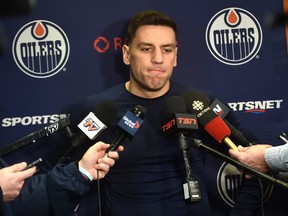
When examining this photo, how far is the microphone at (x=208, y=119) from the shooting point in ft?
5.64

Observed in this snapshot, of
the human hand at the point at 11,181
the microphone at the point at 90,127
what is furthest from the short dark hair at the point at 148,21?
the human hand at the point at 11,181

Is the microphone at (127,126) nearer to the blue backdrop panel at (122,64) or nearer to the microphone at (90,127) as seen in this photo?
the microphone at (90,127)

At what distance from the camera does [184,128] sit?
1.59 metres

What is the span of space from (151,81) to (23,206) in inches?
33.6

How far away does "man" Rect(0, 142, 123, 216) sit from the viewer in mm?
1557

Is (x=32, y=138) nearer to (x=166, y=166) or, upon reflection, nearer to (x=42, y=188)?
(x=42, y=188)

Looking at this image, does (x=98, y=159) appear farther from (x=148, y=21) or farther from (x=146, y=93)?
(x=148, y=21)

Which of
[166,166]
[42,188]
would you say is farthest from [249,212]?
[42,188]

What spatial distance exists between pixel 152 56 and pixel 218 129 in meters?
0.54

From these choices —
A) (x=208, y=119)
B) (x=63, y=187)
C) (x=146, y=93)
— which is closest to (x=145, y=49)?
(x=146, y=93)

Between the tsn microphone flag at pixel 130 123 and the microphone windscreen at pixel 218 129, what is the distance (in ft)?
1.10

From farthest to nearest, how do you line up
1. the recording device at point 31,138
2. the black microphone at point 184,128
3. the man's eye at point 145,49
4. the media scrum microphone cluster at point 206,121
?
the man's eye at point 145,49
the recording device at point 31,138
the media scrum microphone cluster at point 206,121
the black microphone at point 184,128

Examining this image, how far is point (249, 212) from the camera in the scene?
6.95 feet

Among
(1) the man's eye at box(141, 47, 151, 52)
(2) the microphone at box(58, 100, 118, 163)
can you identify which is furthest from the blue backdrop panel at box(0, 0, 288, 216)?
(2) the microphone at box(58, 100, 118, 163)
